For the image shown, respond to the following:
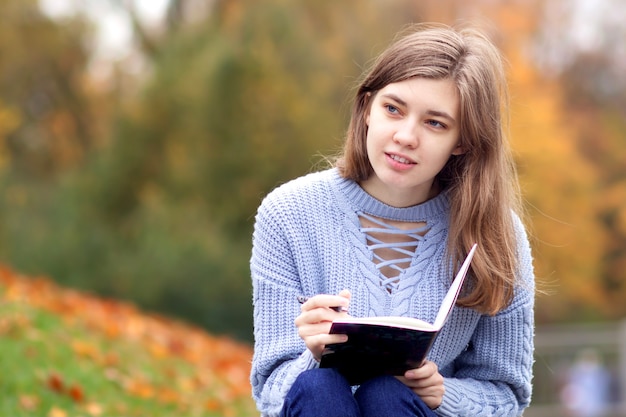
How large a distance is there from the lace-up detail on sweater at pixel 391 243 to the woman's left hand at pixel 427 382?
1.17ft

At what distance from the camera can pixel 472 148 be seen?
2.96 m

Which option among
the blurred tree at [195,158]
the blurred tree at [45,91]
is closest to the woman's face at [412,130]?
the blurred tree at [195,158]

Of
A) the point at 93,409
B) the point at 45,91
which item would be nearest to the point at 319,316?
the point at 93,409

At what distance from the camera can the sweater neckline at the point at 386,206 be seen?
119 inches

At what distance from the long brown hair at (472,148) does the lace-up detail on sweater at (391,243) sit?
11cm

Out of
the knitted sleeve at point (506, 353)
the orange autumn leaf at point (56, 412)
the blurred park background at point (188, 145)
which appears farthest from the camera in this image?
the blurred park background at point (188, 145)

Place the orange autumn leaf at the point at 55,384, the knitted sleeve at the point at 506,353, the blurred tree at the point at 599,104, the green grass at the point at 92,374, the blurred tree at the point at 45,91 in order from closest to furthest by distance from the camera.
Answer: the knitted sleeve at the point at 506,353 → the green grass at the point at 92,374 → the orange autumn leaf at the point at 55,384 → the blurred tree at the point at 45,91 → the blurred tree at the point at 599,104

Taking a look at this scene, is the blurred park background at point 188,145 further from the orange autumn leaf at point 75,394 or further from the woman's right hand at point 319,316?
the woman's right hand at point 319,316

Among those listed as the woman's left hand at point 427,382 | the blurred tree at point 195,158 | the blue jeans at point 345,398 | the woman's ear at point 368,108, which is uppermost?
the blurred tree at point 195,158

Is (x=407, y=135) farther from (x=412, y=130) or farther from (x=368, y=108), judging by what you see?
(x=368, y=108)

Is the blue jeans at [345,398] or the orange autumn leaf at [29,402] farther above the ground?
the orange autumn leaf at [29,402]

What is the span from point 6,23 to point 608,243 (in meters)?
14.9

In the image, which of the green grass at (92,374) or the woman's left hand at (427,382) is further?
the green grass at (92,374)

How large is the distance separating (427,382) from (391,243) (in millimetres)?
472
